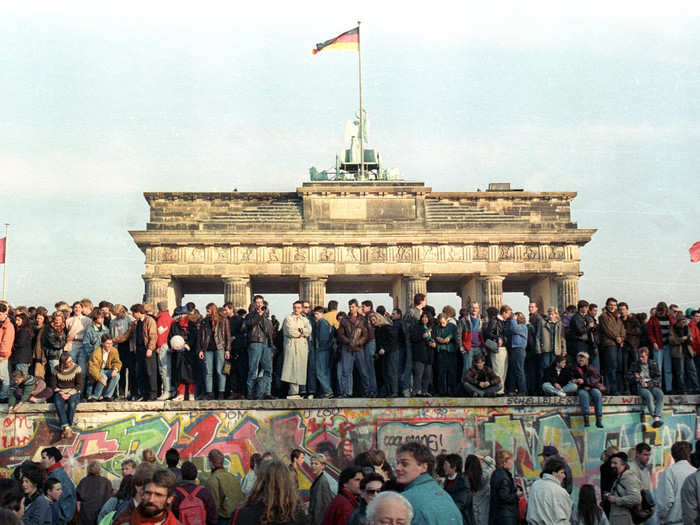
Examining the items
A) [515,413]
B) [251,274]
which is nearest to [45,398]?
[515,413]

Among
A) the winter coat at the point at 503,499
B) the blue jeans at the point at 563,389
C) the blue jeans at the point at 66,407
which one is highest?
the blue jeans at the point at 563,389

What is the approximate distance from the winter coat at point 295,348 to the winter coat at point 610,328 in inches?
213

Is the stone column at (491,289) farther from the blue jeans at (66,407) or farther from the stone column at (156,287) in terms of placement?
the blue jeans at (66,407)

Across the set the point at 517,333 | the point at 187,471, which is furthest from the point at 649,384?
the point at 187,471

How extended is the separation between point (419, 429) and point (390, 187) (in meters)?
30.4

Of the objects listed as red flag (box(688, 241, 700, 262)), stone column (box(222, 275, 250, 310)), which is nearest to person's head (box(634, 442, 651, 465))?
red flag (box(688, 241, 700, 262))

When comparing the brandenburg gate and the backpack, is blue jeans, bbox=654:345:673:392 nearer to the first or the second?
the backpack

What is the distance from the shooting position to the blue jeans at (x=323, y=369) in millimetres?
15898

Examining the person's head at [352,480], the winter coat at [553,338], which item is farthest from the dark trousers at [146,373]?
the person's head at [352,480]

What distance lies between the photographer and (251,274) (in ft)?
145

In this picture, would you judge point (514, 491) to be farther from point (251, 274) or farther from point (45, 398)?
point (251, 274)

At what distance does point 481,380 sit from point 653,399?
10.1ft

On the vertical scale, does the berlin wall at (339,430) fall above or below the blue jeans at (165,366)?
below

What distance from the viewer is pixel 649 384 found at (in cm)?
1557
